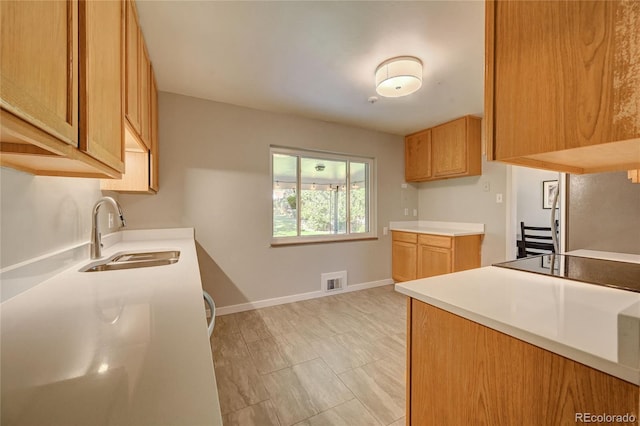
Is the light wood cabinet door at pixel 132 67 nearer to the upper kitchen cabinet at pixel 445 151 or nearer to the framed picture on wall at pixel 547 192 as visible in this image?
the upper kitchen cabinet at pixel 445 151

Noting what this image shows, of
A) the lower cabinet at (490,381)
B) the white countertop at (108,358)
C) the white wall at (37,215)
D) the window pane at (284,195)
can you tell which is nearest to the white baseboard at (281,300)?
A: the window pane at (284,195)

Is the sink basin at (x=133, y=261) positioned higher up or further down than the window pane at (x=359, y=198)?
further down

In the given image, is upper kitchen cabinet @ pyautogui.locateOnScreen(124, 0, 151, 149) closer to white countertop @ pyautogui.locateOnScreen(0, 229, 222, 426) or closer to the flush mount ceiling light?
white countertop @ pyautogui.locateOnScreen(0, 229, 222, 426)

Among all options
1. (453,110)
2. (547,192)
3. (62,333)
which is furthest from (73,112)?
(547,192)

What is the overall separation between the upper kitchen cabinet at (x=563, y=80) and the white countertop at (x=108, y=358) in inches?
37.7

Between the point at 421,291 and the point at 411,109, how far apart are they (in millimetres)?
2666

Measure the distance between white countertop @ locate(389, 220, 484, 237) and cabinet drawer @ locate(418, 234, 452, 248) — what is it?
0.05 meters

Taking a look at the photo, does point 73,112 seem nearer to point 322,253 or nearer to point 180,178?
point 180,178

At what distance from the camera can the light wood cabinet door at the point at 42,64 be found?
45 cm

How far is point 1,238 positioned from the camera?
2.79 ft

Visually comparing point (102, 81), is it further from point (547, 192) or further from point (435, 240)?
point (547, 192)

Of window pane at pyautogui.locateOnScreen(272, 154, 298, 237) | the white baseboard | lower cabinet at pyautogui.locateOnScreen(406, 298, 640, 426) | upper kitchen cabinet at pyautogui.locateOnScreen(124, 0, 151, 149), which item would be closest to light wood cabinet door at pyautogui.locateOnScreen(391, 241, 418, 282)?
the white baseboard

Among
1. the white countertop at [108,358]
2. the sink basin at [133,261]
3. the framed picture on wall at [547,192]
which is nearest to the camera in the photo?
the white countertop at [108,358]

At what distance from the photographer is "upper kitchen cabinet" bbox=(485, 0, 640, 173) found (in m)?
0.56
